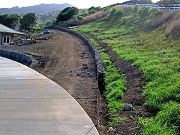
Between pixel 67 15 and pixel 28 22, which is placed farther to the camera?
pixel 67 15

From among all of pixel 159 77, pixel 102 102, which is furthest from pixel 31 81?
pixel 159 77

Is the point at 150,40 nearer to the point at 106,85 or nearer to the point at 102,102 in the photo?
the point at 106,85

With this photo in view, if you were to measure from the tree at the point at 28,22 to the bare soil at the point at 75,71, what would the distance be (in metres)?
40.7

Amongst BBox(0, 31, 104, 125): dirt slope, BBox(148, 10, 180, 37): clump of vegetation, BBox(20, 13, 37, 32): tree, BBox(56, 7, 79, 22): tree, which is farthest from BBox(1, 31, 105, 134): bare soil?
BBox(56, 7, 79, 22): tree

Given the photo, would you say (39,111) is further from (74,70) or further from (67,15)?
(67,15)

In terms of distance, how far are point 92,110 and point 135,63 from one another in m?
6.69

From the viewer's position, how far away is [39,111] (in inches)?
442

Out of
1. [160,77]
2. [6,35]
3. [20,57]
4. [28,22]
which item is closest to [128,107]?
[160,77]

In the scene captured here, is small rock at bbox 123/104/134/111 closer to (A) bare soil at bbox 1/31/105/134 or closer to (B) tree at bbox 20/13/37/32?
(A) bare soil at bbox 1/31/105/134

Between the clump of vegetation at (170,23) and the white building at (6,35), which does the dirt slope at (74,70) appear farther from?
the white building at (6,35)

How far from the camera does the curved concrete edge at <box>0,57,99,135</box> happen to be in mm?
9602

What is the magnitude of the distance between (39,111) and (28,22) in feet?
213

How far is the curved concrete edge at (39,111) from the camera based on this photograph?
9.60 metres

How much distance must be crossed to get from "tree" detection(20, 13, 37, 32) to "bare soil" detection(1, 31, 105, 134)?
40685 millimetres
